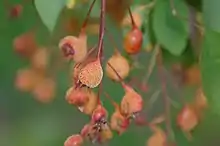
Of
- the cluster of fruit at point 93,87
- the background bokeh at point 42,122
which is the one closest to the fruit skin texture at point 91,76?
the cluster of fruit at point 93,87

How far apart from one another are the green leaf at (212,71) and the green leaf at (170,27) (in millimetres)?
101

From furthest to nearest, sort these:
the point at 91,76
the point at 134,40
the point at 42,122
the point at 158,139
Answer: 1. the point at 42,122
2. the point at 158,139
3. the point at 134,40
4. the point at 91,76

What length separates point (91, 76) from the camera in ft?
1.64

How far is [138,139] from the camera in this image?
55.1 inches

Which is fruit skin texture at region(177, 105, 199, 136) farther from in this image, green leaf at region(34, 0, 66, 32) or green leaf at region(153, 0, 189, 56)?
green leaf at region(34, 0, 66, 32)

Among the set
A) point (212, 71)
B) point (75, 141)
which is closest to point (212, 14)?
point (212, 71)

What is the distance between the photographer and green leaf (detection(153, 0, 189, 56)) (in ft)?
2.19

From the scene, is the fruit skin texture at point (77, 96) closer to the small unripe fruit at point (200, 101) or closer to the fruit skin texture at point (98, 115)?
the fruit skin texture at point (98, 115)

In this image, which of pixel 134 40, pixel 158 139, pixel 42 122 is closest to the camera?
pixel 134 40

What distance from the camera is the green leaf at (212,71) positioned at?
57 cm

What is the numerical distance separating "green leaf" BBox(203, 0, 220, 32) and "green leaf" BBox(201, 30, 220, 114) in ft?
0.03

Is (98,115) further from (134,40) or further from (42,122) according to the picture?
(42,122)

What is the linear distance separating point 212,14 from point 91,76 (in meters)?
0.14

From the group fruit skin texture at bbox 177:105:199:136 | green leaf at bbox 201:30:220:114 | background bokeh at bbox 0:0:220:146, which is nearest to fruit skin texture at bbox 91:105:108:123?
green leaf at bbox 201:30:220:114
